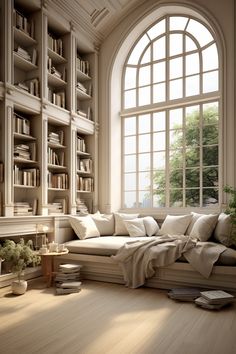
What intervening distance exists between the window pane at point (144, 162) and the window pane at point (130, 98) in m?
1.07

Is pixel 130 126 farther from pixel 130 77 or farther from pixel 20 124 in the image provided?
pixel 20 124

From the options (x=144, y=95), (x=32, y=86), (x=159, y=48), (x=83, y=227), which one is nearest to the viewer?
(x=32, y=86)

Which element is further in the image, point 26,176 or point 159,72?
point 159,72

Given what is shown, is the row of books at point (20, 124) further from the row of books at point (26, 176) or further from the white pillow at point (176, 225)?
the white pillow at point (176, 225)

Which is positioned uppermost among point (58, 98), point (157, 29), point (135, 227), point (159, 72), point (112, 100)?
point (157, 29)

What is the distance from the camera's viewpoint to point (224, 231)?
164 inches

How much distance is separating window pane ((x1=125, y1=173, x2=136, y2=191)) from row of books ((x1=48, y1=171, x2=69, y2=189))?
54.0 inches

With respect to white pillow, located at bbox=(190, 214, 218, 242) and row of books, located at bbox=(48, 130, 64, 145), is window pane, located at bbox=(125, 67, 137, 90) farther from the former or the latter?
white pillow, located at bbox=(190, 214, 218, 242)

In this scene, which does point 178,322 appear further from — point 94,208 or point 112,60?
point 112,60

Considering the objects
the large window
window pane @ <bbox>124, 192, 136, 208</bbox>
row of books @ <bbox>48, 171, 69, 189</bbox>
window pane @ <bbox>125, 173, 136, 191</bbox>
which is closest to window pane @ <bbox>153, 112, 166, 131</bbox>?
the large window

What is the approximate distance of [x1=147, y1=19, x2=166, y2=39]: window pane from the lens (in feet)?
19.7

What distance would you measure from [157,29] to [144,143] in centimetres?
222

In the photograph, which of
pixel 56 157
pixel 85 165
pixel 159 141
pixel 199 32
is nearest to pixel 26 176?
pixel 56 157

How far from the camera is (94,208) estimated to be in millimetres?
6012
